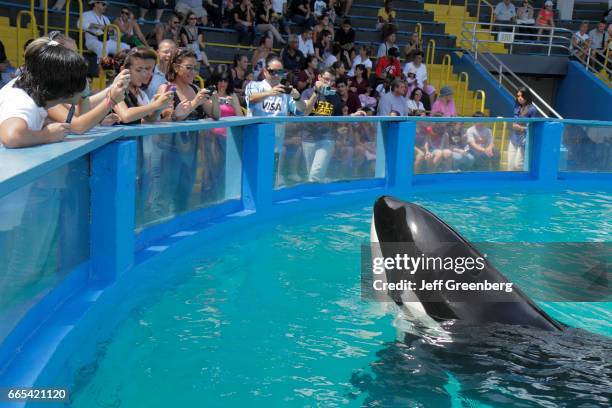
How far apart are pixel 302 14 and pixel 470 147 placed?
7.42 metres

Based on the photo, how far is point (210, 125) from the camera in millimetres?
6570

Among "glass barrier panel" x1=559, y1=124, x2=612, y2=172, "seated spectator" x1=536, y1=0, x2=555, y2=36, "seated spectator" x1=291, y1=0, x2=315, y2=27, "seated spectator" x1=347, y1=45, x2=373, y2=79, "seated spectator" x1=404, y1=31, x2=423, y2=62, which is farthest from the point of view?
"seated spectator" x1=536, y1=0, x2=555, y2=36

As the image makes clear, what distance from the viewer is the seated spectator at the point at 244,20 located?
15570 millimetres

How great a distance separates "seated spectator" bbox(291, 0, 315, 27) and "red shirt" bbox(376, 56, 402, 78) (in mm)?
1969

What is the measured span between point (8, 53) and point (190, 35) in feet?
10.1

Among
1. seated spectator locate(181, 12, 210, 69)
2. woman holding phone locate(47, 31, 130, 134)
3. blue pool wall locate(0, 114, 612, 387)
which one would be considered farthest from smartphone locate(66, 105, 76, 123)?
seated spectator locate(181, 12, 210, 69)

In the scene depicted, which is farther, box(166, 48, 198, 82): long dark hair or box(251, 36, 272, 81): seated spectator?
box(251, 36, 272, 81): seated spectator

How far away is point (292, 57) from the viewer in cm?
1455

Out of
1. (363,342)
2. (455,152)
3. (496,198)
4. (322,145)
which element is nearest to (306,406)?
(363,342)

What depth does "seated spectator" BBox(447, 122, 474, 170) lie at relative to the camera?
10.9m

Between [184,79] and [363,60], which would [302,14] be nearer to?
[363,60]

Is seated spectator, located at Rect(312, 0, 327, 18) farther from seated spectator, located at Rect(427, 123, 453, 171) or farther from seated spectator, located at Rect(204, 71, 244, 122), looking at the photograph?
seated spectator, located at Rect(427, 123, 453, 171)

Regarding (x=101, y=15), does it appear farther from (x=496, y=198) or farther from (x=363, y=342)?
(x=363, y=342)

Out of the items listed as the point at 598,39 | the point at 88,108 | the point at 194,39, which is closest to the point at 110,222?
the point at 88,108
